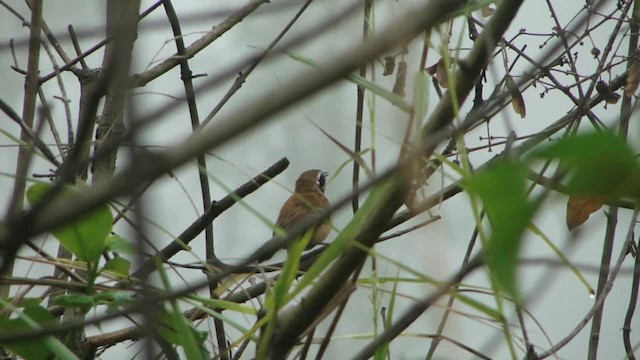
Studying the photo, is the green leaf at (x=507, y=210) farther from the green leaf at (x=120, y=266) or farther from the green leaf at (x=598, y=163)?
the green leaf at (x=120, y=266)

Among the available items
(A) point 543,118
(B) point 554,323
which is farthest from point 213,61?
(B) point 554,323

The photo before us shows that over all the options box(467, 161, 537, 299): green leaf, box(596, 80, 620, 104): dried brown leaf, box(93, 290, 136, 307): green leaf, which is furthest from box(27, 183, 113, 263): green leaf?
box(596, 80, 620, 104): dried brown leaf

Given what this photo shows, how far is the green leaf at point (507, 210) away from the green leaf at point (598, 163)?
1 centimetres

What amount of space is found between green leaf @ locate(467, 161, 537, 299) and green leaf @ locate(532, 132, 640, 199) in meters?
0.01

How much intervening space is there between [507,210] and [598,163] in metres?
0.03

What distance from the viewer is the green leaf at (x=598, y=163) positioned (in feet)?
0.80

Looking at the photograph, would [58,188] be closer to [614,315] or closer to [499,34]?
[499,34]

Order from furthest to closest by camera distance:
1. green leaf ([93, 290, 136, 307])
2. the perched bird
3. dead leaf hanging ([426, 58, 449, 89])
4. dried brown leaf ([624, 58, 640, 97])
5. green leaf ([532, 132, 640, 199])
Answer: the perched bird < dead leaf hanging ([426, 58, 449, 89]) < dried brown leaf ([624, 58, 640, 97]) < green leaf ([93, 290, 136, 307]) < green leaf ([532, 132, 640, 199])

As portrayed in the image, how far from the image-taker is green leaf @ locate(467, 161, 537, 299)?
0.25 meters

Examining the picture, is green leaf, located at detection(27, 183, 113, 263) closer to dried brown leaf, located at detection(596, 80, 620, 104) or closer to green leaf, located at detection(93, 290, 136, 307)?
green leaf, located at detection(93, 290, 136, 307)

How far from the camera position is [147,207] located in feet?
1.18

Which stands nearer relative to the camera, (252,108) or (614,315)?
(252,108)

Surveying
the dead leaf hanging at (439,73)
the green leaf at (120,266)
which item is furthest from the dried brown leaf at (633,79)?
the green leaf at (120,266)

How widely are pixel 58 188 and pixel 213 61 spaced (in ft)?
6.53
